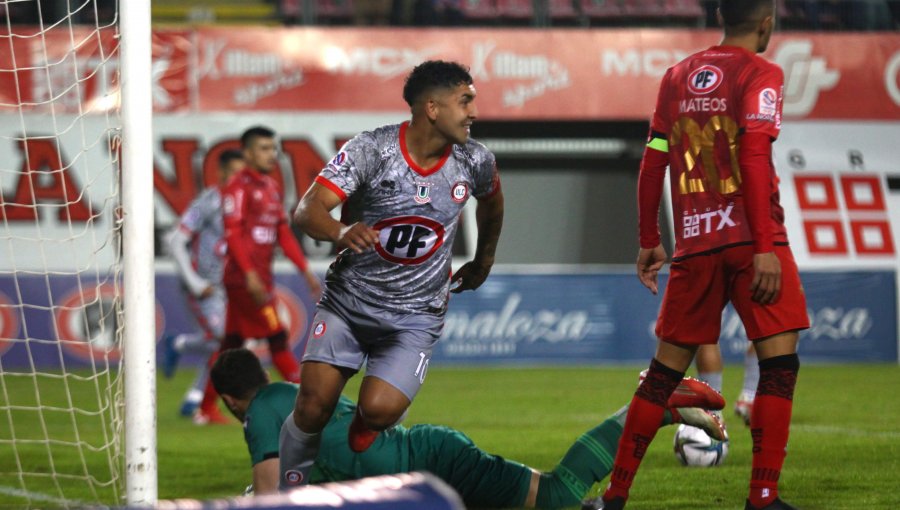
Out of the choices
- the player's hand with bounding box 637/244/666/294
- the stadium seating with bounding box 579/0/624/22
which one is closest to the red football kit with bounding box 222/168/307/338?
the player's hand with bounding box 637/244/666/294

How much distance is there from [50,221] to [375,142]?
1208 cm

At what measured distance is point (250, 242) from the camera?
360 inches

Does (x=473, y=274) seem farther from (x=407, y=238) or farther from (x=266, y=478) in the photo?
(x=266, y=478)

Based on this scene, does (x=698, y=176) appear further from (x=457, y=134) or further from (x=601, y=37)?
(x=601, y=37)

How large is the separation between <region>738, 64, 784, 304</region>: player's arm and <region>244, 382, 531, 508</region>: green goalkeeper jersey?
1.31m

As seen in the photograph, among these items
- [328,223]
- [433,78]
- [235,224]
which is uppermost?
[433,78]

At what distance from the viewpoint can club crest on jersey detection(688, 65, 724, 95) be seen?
4.46 metres

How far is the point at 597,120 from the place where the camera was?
1697 cm

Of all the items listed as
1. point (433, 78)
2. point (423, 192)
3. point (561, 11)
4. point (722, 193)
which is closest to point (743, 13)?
point (722, 193)

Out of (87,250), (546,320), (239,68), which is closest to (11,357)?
(87,250)

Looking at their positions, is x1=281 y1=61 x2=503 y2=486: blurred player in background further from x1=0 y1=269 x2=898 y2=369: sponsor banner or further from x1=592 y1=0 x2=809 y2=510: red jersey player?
x1=0 y1=269 x2=898 y2=369: sponsor banner

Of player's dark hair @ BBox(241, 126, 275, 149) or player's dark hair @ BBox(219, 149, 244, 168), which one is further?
player's dark hair @ BBox(219, 149, 244, 168)

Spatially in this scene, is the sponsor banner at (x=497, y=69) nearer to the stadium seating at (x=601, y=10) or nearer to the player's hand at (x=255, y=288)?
the stadium seating at (x=601, y=10)

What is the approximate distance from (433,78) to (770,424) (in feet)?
5.95
